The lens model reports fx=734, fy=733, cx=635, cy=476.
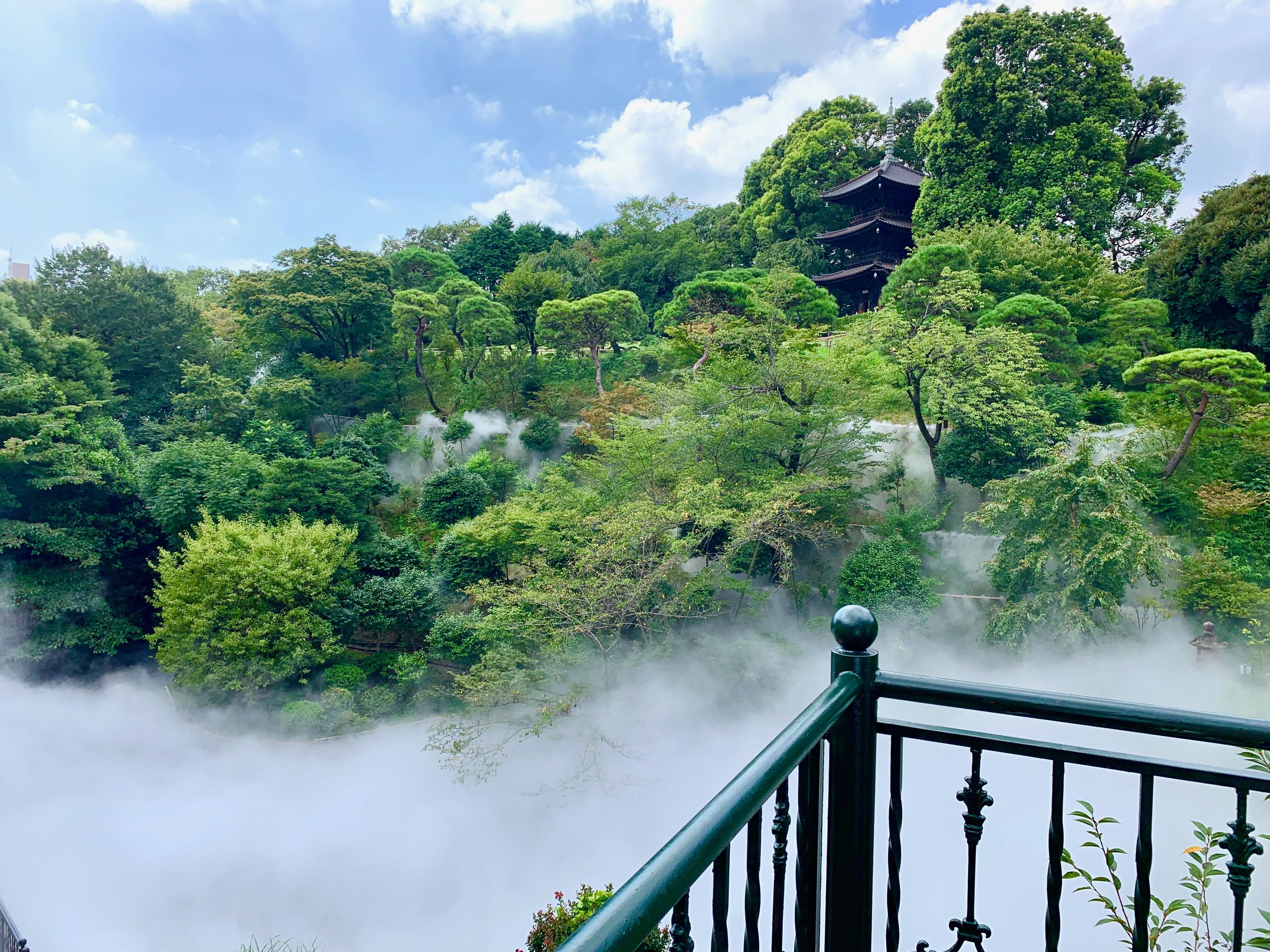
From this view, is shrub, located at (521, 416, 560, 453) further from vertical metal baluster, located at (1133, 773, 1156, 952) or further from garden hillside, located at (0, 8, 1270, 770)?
vertical metal baluster, located at (1133, 773, 1156, 952)

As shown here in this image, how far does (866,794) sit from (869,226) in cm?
1603

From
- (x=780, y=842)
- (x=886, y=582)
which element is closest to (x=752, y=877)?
(x=780, y=842)

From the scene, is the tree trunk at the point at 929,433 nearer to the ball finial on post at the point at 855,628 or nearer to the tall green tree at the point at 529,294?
the tall green tree at the point at 529,294

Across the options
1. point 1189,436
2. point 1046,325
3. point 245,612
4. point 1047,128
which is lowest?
point 245,612

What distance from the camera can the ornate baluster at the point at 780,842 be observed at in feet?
2.63

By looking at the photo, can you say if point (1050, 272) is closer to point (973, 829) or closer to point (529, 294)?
point (529, 294)

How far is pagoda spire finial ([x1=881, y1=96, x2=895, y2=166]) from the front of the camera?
16.1m

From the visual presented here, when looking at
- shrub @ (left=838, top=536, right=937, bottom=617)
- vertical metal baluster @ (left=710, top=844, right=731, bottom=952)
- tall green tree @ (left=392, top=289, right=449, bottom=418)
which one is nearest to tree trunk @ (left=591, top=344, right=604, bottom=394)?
tall green tree @ (left=392, top=289, right=449, bottom=418)

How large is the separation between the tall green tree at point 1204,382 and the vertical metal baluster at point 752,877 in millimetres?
8917

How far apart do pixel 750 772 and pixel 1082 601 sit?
808 cm

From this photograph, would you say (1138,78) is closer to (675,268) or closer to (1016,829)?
(675,268)

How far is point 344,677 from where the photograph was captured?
29.2ft

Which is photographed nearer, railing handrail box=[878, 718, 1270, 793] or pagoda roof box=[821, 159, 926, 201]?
railing handrail box=[878, 718, 1270, 793]

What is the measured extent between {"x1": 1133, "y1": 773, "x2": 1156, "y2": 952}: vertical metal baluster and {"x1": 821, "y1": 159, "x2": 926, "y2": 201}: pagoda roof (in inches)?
661
